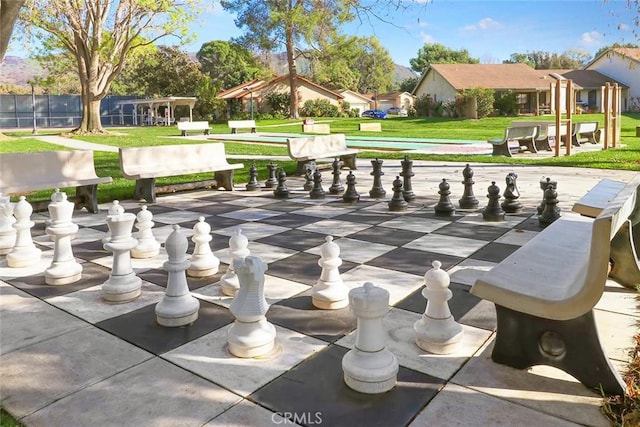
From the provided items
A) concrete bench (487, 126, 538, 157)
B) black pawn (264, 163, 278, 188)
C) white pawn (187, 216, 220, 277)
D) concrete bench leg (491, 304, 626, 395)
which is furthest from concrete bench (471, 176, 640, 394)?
concrete bench (487, 126, 538, 157)

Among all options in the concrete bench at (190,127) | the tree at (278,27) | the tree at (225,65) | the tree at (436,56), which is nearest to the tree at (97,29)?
the concrete bench at (190,127)

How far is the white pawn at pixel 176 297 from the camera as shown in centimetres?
321

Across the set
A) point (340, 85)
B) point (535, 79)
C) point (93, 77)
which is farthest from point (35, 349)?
point (340, 85)

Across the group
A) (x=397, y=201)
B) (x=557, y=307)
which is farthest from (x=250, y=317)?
(x=397, y=201)

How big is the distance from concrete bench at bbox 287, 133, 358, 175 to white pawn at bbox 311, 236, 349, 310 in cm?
602

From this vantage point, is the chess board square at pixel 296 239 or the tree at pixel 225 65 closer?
the chess board square at pixel 296 239

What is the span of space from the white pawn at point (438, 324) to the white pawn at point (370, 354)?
1.37 ft

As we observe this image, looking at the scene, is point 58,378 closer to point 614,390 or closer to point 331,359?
point 331,359

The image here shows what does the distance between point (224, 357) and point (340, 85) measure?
80.2 meters

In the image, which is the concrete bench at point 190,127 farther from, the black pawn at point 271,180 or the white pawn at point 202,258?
the white pawn at point 202,258

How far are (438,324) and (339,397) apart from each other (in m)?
0.77

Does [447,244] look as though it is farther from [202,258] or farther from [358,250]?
[202,258]

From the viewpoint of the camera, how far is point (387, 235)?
545 cm

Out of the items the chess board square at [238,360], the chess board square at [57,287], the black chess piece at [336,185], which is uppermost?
the black chess piece at [336,185]
